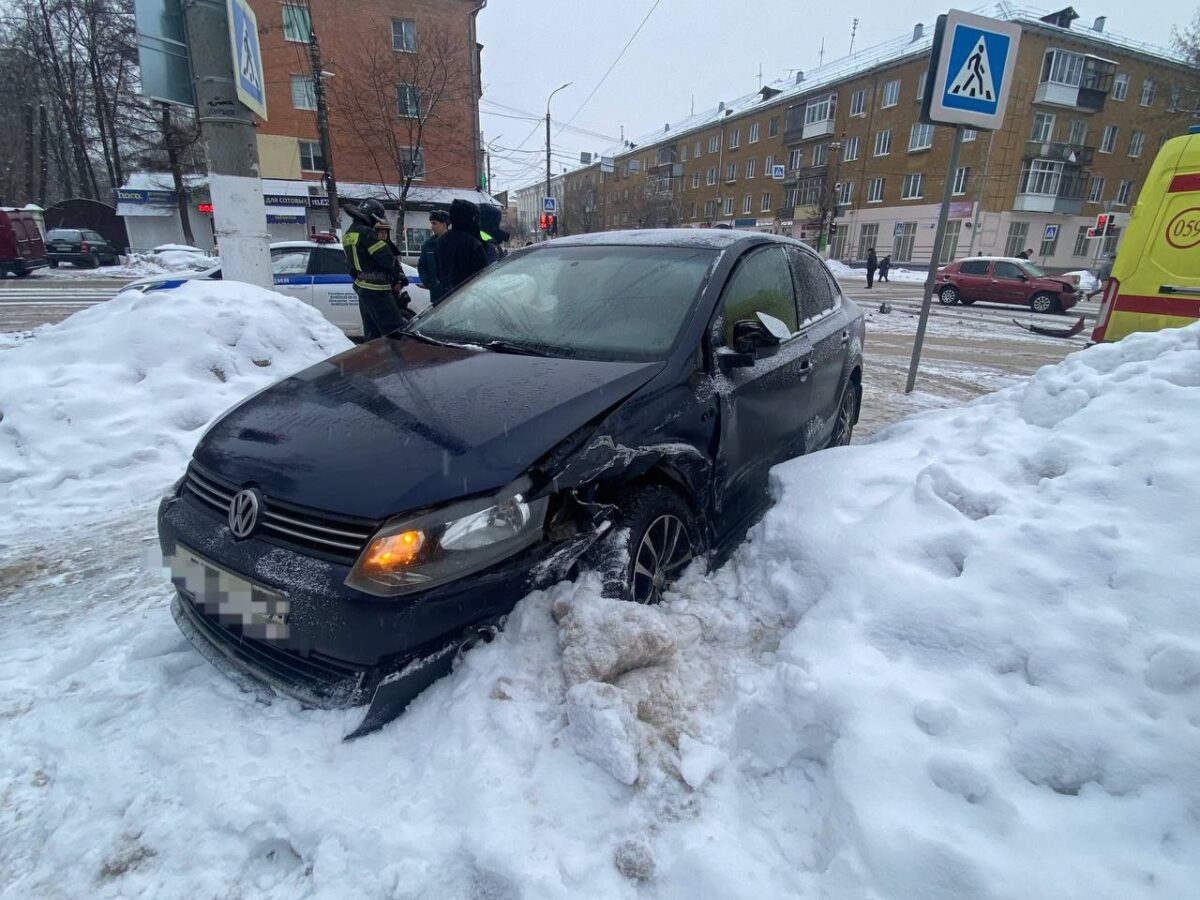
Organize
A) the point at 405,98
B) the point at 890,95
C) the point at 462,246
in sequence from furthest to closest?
the point at 890,95 → the point at 405,98 → the point at 462,246

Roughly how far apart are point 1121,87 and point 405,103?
141 feet

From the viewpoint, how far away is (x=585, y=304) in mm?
2939

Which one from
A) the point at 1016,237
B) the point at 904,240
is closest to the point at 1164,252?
the point at 904,240

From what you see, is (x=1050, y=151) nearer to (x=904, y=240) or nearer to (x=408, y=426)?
(x=904, y=240)

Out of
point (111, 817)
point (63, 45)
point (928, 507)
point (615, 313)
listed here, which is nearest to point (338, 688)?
point (111, 817)

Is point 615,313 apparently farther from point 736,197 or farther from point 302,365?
point 736,197

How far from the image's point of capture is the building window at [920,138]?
1501 inches

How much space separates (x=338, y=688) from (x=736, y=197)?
59.8 metres

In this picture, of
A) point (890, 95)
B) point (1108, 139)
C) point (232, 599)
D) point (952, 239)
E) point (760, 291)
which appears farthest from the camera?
point (890, 95)

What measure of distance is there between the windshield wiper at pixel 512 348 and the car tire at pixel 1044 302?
69.0 ft

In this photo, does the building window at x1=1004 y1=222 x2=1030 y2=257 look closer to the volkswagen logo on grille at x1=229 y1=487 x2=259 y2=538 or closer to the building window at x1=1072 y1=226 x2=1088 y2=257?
the building window at x1=1072 y1=226 x2=1088 y2=257

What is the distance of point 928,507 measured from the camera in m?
2.38

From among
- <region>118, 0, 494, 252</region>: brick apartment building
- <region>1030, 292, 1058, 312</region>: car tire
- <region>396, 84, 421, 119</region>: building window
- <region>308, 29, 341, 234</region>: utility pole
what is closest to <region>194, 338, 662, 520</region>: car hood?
<region>308, 29, 341, 234</region>: utility pole

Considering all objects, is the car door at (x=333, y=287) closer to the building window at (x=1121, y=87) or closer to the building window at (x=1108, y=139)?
the building window at (x=1108, y=139)
